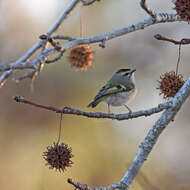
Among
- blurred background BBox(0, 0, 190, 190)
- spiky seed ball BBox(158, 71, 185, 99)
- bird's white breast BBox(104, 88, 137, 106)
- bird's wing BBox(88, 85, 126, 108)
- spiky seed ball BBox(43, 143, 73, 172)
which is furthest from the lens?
blurred background BBox(0, 0, 190, 190)

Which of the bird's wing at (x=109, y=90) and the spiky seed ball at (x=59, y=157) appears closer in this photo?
the spiky seed ball at (x=59, y=157)

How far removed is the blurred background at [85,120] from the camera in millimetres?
6910

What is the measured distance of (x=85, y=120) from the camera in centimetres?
710

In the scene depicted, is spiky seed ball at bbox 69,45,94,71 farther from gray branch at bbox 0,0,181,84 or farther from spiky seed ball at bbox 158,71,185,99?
spiky seed ball at bbox 158,71,185,99

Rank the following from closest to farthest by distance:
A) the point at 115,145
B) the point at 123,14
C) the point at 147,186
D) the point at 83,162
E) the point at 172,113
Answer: the point at 147,186
the point at 172,113
the point at 83,162
the point at 115,145
the point at 123,14

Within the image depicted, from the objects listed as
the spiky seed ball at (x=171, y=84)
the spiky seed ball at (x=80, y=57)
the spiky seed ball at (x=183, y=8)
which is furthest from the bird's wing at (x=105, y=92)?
the spiky seed ball at (x=183, y=8)

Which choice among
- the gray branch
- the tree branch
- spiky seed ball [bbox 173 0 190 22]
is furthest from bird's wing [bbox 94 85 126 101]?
spiky seed ball [bbox 173 0 190 22]

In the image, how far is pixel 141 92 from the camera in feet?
26.6

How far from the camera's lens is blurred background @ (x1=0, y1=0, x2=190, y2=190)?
691 cm

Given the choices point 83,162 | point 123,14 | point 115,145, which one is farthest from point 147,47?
point 83,162

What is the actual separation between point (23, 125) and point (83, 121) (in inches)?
44.0

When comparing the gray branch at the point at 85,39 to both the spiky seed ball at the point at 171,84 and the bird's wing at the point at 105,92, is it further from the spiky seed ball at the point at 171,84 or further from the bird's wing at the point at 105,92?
the bird's wing at the point at 105,92

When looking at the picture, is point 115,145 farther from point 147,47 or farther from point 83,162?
point 147,47

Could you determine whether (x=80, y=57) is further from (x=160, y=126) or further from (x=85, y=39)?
(x=160, y=126)
